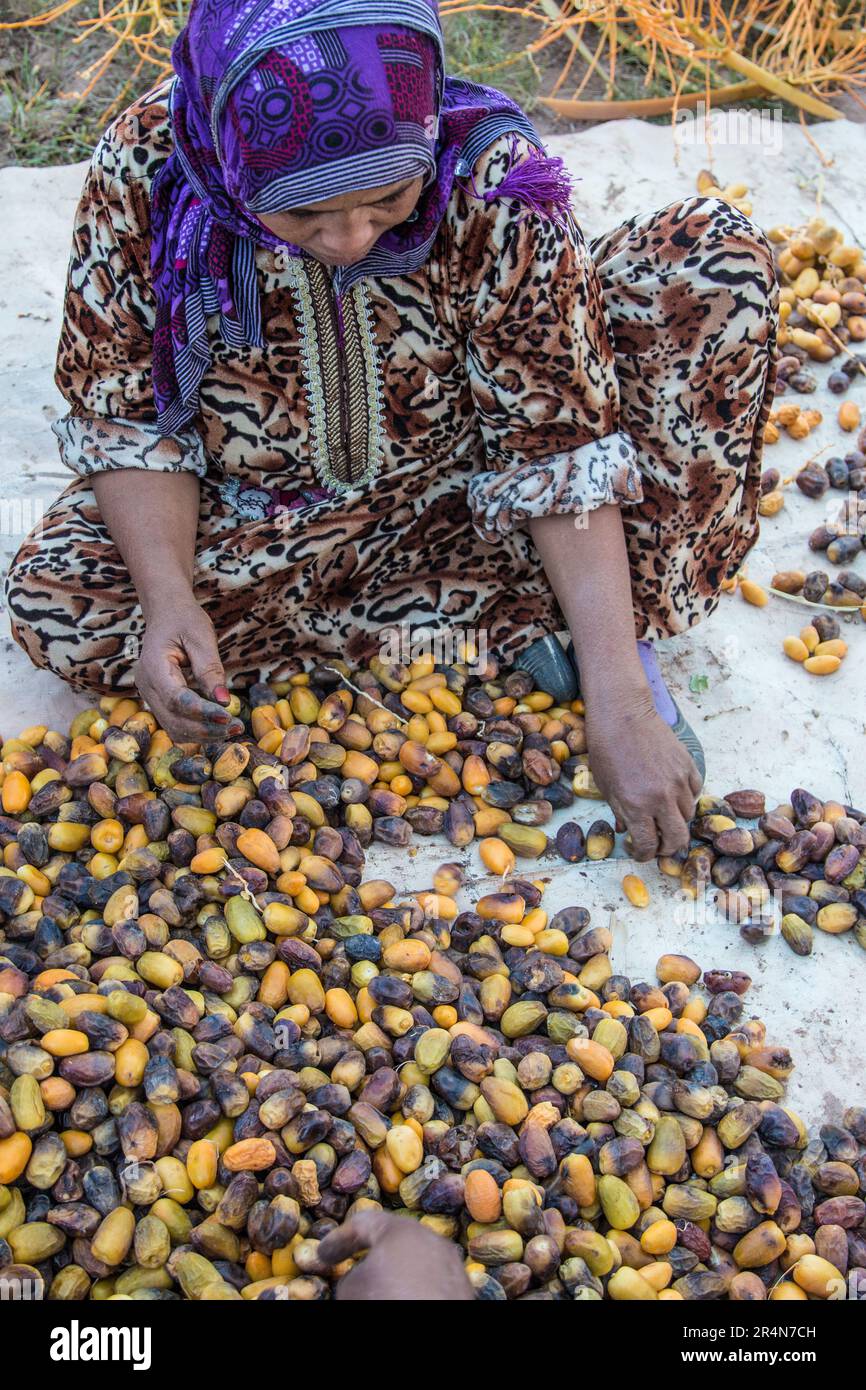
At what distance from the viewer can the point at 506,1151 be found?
70.3 inches

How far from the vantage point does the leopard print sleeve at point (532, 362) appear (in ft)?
6.24

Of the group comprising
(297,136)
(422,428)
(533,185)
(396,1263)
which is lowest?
(396,1263)

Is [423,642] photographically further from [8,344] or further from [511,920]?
[8,344]

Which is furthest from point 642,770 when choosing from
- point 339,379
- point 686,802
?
point 339,379

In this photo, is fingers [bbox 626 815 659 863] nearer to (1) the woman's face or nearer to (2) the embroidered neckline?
(2) the embroidered neckline

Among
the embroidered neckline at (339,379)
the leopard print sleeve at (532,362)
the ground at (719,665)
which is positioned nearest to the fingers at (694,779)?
the ground at (719,665)

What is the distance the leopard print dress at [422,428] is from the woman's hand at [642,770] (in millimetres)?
326

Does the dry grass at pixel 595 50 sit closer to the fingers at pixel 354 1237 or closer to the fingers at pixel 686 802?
the fingers at pixel 686 802

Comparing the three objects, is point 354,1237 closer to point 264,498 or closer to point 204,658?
point 204,658

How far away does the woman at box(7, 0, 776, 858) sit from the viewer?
73.3 inches

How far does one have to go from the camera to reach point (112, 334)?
202cm

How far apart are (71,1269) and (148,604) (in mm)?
1026

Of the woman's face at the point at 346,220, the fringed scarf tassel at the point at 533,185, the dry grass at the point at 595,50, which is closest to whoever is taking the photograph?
the woman's face at the point at 346,220

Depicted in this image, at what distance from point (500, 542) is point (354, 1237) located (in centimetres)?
140
